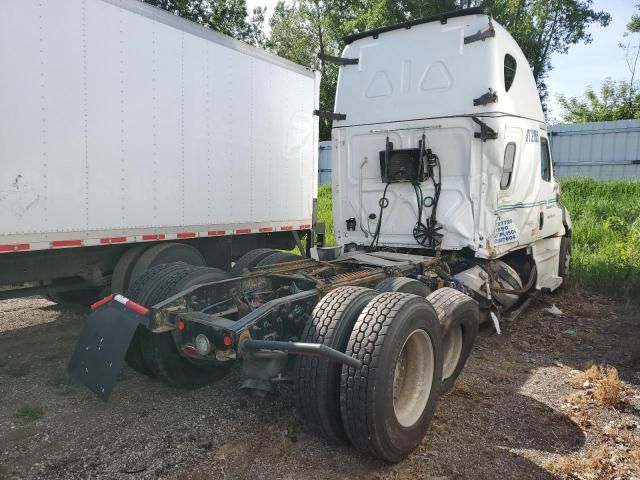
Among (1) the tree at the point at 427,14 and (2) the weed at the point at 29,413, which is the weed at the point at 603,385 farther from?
(1) the tree at the point at 427,14

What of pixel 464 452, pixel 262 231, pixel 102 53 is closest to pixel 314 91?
pixel 262 231

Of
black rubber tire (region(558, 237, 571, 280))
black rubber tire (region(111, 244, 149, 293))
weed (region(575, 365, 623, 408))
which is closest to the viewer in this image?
weed (region(575, 365, 623, 408))

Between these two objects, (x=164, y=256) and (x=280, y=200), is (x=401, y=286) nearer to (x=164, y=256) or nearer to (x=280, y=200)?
(x=164, y=256)

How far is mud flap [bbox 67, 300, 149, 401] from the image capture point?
351 centimetres

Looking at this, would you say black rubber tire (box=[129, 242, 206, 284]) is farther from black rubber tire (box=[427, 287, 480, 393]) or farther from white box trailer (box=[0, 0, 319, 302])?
black rubber tire (box=[427, 287, 480, 393])

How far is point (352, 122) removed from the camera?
6.73m

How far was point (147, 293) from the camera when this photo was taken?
13.9 ft

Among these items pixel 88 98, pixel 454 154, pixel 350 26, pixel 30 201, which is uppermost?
pixel 350 26

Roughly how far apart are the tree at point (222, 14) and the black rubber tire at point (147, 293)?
60.9 ft

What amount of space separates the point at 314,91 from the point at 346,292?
17.6 ft

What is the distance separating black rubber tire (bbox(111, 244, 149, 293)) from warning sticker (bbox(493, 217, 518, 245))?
4139mm

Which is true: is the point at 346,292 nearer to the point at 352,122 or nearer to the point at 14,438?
the point at 14,438

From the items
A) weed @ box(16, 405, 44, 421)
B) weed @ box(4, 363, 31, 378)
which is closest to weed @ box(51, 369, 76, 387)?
Answer: weed @ box(4, 363, 31, 378)

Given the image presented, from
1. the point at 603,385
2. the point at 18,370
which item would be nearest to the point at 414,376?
the point at 603,385
